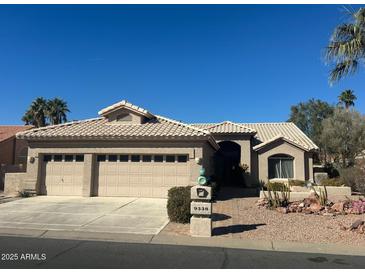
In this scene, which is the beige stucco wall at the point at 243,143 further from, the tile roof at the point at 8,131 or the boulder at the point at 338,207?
the tile roof at the point at 8,131

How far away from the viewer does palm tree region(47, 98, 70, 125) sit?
40.7 meters

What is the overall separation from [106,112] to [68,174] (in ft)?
12.8

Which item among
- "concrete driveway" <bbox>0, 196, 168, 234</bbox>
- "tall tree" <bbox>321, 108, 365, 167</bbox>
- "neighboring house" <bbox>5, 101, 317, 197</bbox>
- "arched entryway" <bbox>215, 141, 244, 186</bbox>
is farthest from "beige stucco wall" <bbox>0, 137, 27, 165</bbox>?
"tall tree" <bbox>321, 108, 365, 167</bbox>

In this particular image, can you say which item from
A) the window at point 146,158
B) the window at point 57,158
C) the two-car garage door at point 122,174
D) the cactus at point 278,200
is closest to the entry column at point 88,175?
the two-car garage door at point 122,174

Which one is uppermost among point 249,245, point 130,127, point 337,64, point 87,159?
point 337,64

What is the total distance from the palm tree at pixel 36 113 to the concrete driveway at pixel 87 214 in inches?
1047

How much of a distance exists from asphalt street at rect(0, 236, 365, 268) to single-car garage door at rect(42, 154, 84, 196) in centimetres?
871

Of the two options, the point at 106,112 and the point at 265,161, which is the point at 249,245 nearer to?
the point at 106,112

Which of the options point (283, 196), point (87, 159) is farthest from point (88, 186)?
point (283, 196)

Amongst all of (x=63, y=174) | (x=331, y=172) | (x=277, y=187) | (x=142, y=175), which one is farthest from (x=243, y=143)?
(x=63, y=174)

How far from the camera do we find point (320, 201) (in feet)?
44.0

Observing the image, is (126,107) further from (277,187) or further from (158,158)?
(277,187)

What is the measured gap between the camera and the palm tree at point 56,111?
40.7 m

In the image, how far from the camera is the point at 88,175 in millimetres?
16812
